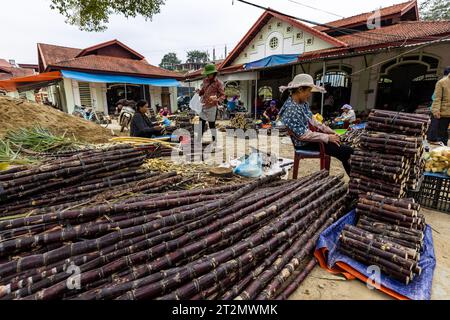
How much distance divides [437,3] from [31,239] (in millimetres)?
29135

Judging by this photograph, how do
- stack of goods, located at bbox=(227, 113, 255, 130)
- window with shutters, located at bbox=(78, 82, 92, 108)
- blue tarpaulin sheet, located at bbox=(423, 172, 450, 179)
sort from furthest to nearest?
window with shutters, located at bbox=(78, 82, 92, 108) < stack of goods, located at bbox=(227, 113, 255, 130) < blue tarpaulin sheet, located at bbox=(423, 172, 450, 179)

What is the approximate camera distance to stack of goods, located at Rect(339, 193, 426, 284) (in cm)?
173

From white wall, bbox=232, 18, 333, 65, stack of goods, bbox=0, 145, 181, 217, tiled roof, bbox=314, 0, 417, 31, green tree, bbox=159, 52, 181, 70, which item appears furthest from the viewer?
green tree, bbox=159, 52, 181, 70

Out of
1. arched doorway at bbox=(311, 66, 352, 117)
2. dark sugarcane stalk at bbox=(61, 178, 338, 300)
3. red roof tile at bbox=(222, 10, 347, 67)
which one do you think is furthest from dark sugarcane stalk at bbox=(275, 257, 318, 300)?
red roof tile at bbox=(222, 10, 347, 67)

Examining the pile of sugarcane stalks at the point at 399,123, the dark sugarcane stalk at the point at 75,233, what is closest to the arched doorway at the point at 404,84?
the pile of sugarcane stalks at the point at 399,123

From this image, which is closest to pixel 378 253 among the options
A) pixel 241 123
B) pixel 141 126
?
pixel 141 126

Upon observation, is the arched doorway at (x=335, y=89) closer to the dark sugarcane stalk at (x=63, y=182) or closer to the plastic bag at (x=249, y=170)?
the plastic bag at (x=249, y=170)

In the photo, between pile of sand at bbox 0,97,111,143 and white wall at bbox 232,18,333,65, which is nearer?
pile of sand at bbox 0,97,111,143

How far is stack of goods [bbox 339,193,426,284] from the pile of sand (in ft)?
17.9

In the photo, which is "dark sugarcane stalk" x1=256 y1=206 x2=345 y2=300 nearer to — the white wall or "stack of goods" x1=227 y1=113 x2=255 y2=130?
"stack of goods" x1=227 y1=113 x2=255 y2=130

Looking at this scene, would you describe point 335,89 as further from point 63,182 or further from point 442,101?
point 63,182

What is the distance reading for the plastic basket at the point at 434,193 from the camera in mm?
2893

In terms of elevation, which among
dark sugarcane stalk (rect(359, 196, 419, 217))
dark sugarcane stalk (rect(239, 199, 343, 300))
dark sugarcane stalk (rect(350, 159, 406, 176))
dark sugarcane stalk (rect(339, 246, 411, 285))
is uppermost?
dark sugarcane stalk (rect(350, 159, 406, 176))

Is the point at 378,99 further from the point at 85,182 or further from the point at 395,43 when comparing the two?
the point at 85,182
